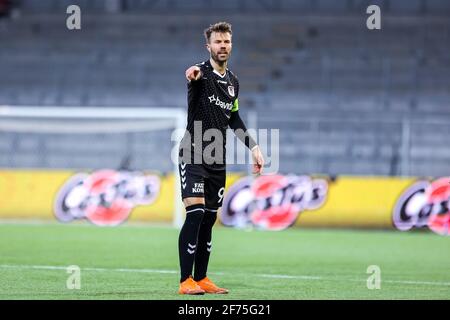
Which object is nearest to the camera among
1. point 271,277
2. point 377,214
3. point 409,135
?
point 271,277

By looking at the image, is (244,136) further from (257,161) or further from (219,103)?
(219,103)

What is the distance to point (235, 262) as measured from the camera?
12609mm

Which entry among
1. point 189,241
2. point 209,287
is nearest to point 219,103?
point 189,241

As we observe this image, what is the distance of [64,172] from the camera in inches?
779

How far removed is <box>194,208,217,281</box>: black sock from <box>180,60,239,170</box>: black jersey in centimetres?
46

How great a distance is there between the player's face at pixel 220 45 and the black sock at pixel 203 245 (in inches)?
54.6

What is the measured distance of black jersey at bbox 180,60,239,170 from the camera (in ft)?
28.8

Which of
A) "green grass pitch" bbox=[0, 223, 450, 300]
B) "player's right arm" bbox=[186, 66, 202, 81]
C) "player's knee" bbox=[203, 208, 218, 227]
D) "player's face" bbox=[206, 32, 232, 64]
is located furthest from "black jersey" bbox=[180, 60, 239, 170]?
"green grass pitch" bbox=[0, 223, 450, 300]

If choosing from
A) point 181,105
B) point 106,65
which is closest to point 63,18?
point 106,65

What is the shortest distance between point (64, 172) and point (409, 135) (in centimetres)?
708

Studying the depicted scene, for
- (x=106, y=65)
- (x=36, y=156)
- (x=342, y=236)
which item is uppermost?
(x=106, y=65)

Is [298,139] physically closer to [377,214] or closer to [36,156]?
[377,214]

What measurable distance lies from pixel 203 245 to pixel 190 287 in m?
0.52

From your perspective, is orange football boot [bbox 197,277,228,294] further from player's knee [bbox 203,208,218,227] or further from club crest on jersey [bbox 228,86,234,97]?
club crest on jersey [bbox 228,86,234,97]
